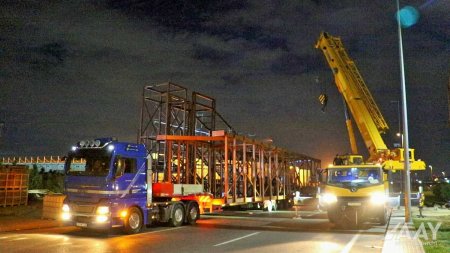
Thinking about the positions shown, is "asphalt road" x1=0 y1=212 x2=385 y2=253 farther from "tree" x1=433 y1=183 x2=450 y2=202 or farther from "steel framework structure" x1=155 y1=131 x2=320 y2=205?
"tree" x1=433 y1=183 x2=450 y2=202

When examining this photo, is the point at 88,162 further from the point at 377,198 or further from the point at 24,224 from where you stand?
the point at 377,198

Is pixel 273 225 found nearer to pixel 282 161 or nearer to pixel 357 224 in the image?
pixel 357 224

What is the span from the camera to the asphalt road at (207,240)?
11969mm

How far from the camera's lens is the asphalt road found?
12.0m

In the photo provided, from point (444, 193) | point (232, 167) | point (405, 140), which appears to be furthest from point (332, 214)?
point (444, 193)

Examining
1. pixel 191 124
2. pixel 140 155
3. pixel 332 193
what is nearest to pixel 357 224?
pixel 332 193

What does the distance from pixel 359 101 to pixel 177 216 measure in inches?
602

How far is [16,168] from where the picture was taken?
84.3 ft

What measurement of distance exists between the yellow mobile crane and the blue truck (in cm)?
745

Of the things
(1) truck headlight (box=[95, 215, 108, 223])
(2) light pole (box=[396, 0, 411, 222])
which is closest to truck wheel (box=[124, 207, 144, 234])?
(1) truck headlight (box=[95, 215, 108, 223])

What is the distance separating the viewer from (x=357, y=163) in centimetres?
2017

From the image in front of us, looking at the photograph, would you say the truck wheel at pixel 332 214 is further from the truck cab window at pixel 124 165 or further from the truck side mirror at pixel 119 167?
the truck side mirror at pixel 119 167

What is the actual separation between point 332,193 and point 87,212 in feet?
31.0

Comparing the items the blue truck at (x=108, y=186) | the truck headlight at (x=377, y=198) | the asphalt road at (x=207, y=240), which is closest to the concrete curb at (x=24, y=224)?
the asphalt road at (x=207, y=240)
